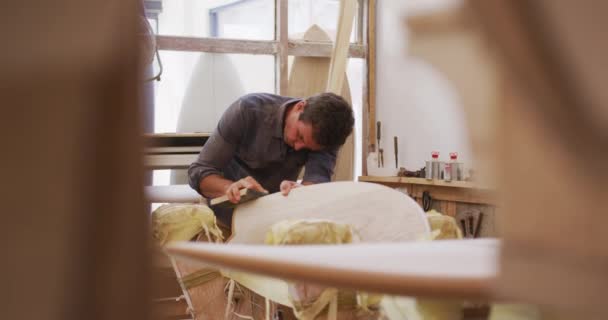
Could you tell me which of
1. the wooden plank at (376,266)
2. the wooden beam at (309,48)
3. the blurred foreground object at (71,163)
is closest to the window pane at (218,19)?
the wooden beam at (309,48)

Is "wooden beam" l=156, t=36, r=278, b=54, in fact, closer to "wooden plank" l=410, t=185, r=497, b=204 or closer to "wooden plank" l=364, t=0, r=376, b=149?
"wooden plank" l=364, t=0, r=376, b=149

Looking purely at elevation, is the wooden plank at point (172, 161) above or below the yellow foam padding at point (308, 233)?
below

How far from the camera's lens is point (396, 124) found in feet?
19.6

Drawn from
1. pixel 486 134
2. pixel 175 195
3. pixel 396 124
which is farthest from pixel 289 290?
pixel 396 124

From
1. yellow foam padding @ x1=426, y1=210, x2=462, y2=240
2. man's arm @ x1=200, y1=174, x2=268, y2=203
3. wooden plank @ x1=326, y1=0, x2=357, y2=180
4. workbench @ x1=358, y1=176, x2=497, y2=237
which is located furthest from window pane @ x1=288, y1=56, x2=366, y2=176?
yellow foam padding @ x1=426, y1=210, x2=462, y2=240

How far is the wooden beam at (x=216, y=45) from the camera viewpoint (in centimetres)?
549

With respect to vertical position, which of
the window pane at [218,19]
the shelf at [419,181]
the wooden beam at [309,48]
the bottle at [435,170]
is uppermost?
the window pane at [218,19]

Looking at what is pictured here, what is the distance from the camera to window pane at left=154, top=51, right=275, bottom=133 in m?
5.55

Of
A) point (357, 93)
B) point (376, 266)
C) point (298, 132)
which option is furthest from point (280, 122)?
point (357, 93)

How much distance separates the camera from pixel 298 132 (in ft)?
9.73

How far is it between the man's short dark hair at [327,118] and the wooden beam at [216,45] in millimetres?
2841

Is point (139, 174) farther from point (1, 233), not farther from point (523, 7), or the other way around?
point (523, 7)

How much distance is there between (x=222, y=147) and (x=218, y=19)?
3075mm

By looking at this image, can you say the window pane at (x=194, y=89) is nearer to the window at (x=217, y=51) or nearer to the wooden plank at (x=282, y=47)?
the window at (x=217, y=51)
